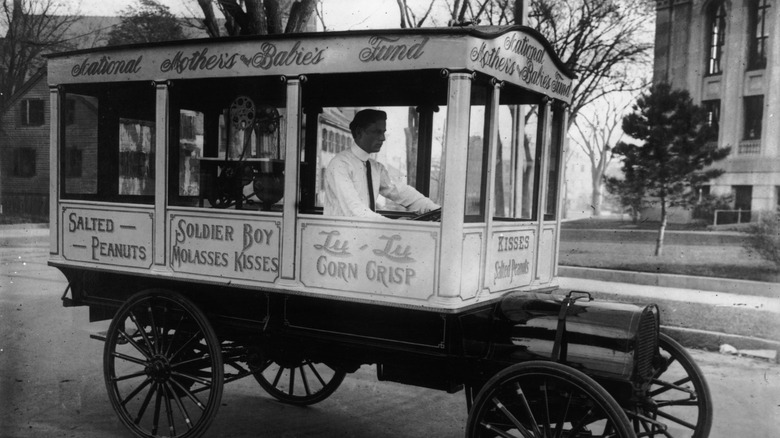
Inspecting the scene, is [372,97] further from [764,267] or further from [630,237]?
[630,237]

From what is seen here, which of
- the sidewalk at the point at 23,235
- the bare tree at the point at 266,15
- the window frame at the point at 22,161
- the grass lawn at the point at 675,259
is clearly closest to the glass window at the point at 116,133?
the bare tree at the point at 266,15

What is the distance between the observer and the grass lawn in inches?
458

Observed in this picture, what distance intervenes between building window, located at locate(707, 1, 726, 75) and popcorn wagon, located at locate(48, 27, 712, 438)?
755 inches

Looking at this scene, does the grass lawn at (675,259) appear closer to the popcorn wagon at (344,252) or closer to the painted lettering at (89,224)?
the popcorn wagon at (344,252)

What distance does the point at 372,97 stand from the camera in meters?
4.87

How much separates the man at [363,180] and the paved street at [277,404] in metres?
1.57

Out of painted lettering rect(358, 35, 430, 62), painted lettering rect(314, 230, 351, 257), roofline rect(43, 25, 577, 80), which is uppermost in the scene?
roofline rect(43, 25, 577, 80)

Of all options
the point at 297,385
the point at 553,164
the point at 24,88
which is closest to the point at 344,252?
the point at 553,164

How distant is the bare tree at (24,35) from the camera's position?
74.0 ft

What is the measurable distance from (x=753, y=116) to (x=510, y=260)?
63.6 feet

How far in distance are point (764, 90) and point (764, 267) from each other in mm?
9856

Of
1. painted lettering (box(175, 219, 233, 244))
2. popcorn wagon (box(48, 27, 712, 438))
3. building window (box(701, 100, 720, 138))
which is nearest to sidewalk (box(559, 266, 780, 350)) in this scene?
popcorn wagon (box(48, 27, 712, 438))

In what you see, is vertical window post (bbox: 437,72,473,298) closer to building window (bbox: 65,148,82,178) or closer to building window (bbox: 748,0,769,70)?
building window (bbox: 748,0,769,70)

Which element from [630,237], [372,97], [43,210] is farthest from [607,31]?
[43,210]
